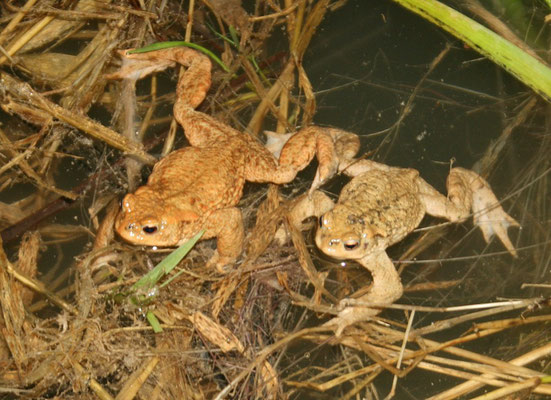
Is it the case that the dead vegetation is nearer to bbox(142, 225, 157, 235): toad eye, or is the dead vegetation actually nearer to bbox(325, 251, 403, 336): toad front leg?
bbox(325, 251, 403, 336): toad front leg

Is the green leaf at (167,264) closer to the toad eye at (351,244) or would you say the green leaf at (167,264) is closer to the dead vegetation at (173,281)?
the dead vegetation at (173,281)

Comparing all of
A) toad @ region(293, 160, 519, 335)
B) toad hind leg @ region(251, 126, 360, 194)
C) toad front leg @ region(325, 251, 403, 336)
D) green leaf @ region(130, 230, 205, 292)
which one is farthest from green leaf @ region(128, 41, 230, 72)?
toad front leg @ region(325, 251, 403, 336)

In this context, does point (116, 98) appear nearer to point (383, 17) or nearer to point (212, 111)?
point (212, 111)

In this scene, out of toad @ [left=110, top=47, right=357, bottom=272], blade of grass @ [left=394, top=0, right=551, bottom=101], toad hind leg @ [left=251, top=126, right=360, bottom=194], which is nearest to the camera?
toad @ [left=110, top=47, right=357, bottom=272]

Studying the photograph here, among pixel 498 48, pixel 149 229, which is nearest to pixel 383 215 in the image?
pixel 498 48

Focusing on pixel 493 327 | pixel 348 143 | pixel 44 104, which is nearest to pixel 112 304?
pixel 44 104

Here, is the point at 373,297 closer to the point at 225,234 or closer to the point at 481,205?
the point at 225,234

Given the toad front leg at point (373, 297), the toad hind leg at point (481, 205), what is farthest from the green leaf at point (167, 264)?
the toad hind leg at point (481, 205)
